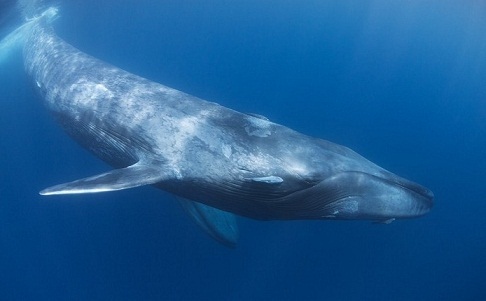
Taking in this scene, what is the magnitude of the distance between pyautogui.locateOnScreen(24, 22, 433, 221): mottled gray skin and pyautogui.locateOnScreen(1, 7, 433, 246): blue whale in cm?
1

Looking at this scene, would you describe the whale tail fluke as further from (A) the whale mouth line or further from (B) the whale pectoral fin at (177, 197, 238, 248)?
(A) the whale mouth line

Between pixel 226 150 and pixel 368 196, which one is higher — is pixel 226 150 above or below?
above

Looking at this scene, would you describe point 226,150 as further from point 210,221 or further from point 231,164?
point 210,221

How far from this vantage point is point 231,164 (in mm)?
5371

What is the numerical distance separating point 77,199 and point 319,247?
9314 mm

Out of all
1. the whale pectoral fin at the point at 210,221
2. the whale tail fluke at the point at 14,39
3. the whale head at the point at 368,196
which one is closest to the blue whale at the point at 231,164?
the whale head at the point at 368,196

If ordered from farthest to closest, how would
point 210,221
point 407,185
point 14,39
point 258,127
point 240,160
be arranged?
point 14,39
point 210,221
point 258,127
point 240,160
point 407,185

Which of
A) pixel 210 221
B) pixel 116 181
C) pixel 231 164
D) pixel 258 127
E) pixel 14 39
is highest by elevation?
pixel 14 39

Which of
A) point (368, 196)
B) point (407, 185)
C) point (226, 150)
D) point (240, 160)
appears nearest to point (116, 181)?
point (226, 150)

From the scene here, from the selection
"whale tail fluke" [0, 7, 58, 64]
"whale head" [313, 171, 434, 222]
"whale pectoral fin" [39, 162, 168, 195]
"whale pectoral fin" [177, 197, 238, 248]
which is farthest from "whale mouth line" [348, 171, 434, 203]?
"whale tail fluke" [0, 7, 58, 64]

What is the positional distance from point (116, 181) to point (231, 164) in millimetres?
1662

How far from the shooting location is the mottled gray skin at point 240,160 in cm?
504

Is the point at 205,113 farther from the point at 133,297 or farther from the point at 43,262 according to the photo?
the point at 43,262

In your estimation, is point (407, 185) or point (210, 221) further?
point (210, 221)
